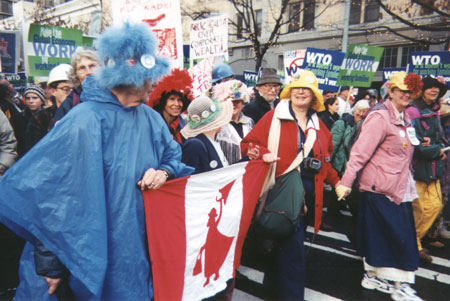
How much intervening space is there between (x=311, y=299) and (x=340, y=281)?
0.60 m

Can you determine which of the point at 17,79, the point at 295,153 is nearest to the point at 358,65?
the point at 295,153

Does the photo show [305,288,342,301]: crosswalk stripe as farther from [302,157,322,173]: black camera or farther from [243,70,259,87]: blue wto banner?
[243,70,259,87]: blue wto banner

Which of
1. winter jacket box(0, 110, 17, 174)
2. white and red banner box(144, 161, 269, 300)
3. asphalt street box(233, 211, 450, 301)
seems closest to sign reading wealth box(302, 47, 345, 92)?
asphalt street box(233, 211, 450, 301)

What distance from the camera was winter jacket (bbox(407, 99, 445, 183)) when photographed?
470cm

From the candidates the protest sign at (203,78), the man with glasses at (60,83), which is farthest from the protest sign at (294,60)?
the man with glasses at (60,83)

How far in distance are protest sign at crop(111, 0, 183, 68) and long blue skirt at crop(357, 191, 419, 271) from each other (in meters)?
2.77

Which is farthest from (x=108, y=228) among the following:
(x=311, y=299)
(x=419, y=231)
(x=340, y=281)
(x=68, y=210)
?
(x=419, y=231)

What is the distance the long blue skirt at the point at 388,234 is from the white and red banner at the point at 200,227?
137 centimetres

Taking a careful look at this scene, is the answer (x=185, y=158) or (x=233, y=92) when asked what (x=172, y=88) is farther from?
(x=185, y=158)

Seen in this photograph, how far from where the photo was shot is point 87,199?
5.71ft

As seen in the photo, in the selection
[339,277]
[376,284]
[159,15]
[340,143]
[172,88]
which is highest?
[159,15]

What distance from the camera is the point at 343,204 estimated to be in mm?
6988

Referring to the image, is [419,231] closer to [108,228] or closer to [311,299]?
[311,299]

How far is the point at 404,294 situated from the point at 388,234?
588 millimetres
